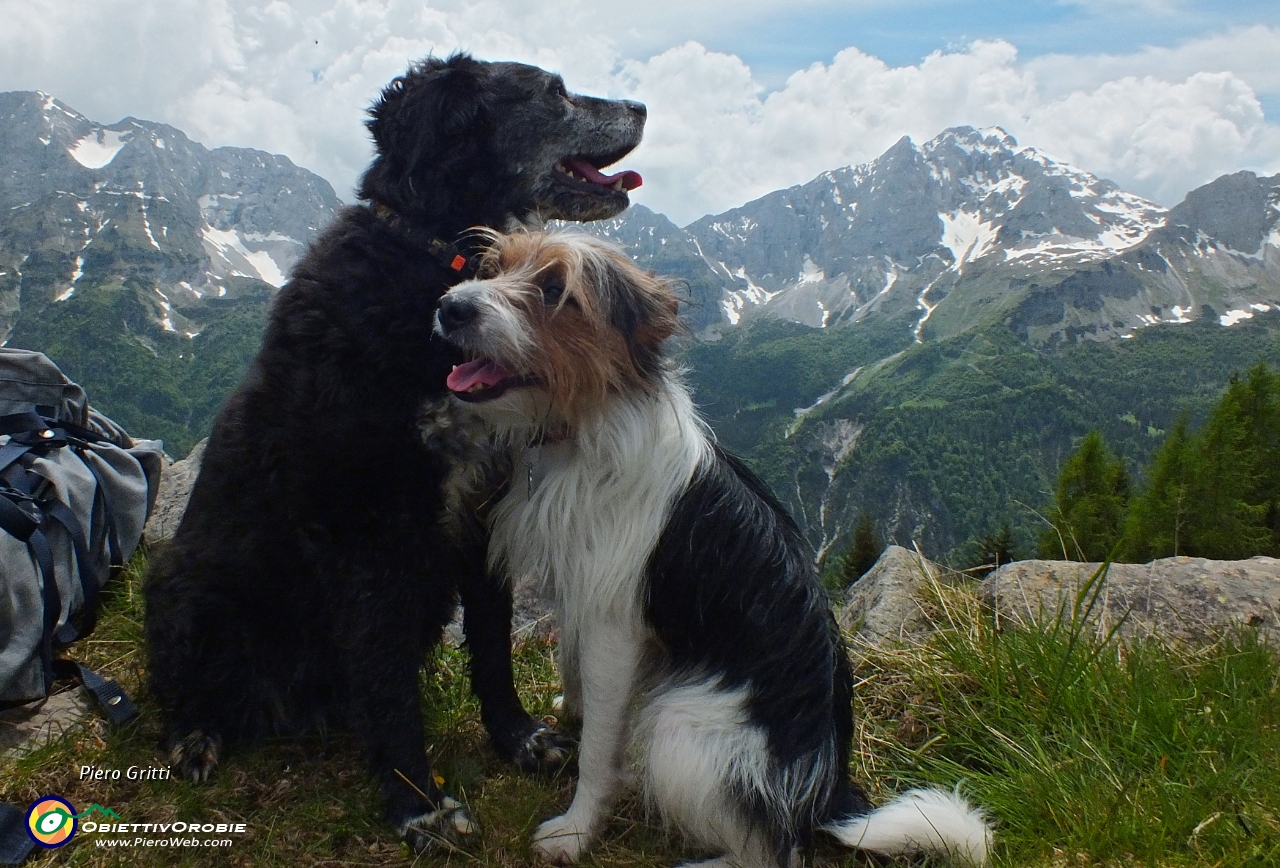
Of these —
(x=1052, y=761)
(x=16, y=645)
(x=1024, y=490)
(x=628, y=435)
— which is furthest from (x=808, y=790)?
(x=1024, y=490)

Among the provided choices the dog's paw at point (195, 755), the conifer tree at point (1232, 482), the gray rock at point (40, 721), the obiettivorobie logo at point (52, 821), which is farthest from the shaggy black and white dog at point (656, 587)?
the conifer tree at point (1232, 482)

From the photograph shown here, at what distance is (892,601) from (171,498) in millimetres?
5870

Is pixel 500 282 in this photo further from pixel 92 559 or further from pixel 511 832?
pixel 92 559

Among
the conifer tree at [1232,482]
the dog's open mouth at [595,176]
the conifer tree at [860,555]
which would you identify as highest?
the dog's open mouth at [595,176]

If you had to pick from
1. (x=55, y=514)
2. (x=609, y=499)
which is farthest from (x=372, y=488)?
(x=55, y=514)

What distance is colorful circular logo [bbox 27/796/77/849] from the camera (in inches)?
112

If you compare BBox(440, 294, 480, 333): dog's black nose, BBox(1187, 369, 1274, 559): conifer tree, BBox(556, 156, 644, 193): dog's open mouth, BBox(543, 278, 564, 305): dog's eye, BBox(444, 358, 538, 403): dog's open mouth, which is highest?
BBox(556, 156, 644, 193): dog's open mouth

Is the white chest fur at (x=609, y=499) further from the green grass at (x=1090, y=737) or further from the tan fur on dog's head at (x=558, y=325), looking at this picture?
the green grass at (x=1090, y=737)

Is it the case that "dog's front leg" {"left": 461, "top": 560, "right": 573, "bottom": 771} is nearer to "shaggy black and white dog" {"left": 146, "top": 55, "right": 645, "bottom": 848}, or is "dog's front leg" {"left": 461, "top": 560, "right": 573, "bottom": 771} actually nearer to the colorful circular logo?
"shaggy black and white dog" {"left": 146, "top": 55, "right": 645, "bottom": 848}

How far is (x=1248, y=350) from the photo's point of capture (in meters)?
157

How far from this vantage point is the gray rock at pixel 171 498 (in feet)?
19.2

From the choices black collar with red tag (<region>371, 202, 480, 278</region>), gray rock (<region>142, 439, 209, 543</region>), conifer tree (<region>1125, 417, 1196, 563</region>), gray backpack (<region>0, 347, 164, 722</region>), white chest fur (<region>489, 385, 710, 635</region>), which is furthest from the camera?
conifer tree (<region>1125, 417, 1196, 563</region>)

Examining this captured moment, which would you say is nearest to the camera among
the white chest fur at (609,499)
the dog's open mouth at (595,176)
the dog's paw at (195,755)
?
the white chest fur at (609,499)

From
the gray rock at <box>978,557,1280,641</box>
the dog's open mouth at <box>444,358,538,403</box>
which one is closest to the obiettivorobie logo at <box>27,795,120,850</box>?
the dog's open mouth at <box>444,358,538,403</box>
